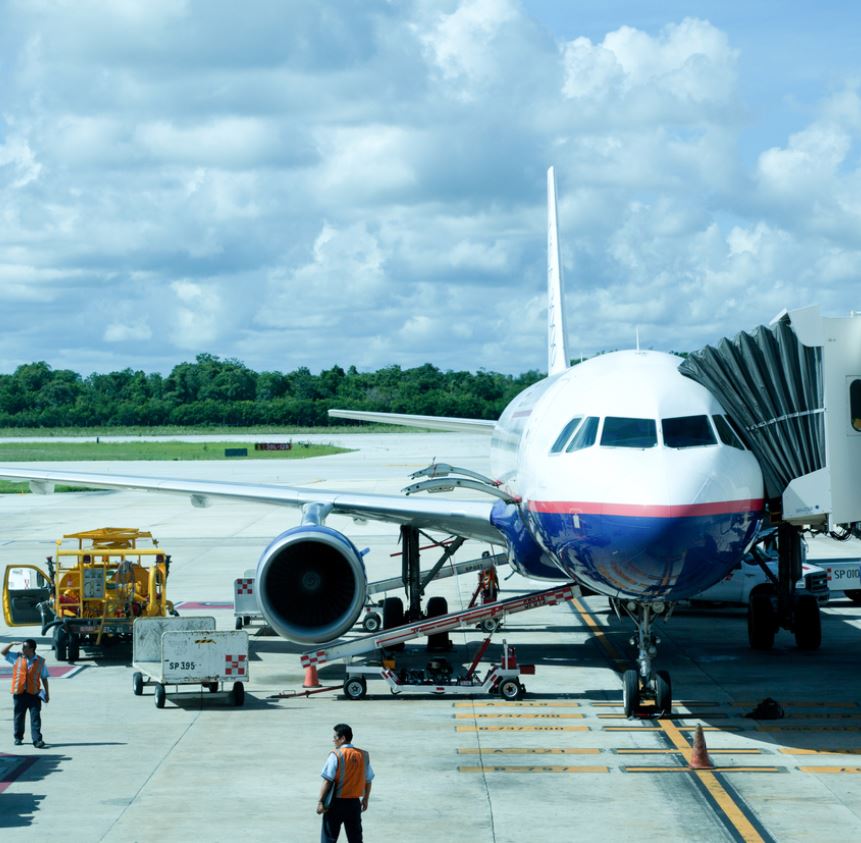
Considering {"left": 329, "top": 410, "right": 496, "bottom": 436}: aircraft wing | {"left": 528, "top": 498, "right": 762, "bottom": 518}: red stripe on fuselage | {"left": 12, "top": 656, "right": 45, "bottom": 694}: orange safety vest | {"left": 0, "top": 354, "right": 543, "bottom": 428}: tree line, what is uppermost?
{"left": 0, "top": 354, "right": 543, "bottom": 428}: tree line

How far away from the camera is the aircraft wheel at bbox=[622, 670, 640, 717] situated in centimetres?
1758

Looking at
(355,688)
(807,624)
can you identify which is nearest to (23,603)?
(355,688)

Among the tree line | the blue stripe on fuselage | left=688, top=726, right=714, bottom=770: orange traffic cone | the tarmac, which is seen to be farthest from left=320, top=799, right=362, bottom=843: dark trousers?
the tree line

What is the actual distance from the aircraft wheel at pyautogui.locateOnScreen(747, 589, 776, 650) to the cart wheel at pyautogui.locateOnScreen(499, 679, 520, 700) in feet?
20.4

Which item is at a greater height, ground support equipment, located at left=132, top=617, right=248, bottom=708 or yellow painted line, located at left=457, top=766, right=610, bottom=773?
ground support equipment, located at left=132, top=617, right=248, bottom=708

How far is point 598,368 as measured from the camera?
1833 cm

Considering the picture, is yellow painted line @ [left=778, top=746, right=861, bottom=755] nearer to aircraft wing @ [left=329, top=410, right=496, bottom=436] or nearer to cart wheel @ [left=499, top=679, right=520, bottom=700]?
cart wheel @ [left=499, top=679, right=520, bottom=700]

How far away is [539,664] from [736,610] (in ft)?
27.2

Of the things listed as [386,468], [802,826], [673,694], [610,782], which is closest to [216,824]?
[610,782]

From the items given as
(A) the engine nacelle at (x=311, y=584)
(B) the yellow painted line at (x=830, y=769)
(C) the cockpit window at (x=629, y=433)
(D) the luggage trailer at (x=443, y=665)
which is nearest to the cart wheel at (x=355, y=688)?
(D) the luggage trailer at (x=443, y=665)

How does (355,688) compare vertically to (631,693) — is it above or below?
below

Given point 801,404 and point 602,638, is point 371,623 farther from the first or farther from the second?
point 801,404

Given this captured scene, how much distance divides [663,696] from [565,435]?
12.5ft

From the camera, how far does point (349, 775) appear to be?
11.4m
